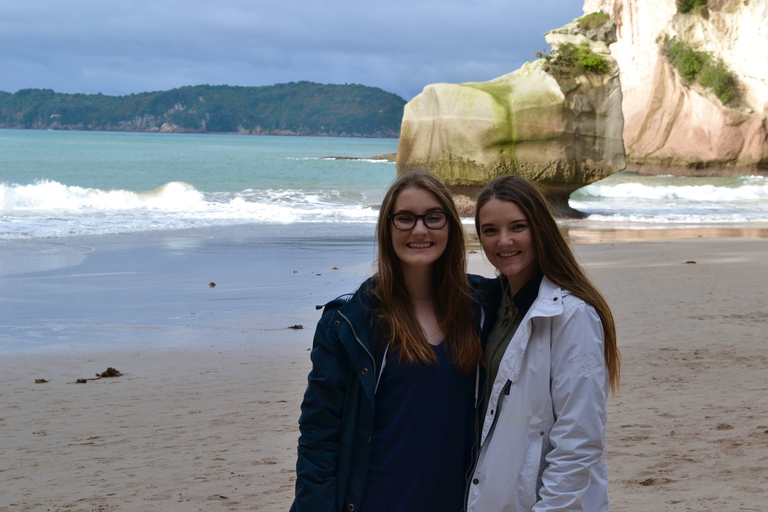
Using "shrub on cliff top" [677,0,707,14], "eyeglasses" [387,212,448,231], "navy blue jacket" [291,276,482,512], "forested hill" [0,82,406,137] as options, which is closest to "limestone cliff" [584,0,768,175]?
"shrub on cliff top" [677,0,707,14]

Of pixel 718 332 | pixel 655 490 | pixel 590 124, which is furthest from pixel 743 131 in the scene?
pixel 655 490

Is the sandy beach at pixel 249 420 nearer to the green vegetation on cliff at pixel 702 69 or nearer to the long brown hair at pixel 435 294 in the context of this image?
the long brown hair at pixel 435 294

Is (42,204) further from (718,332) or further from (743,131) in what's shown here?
(743,131)

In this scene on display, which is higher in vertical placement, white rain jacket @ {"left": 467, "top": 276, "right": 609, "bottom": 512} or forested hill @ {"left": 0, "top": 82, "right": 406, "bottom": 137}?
forested hill @ {"left": 0, "top": 82, "right": 406, "bottom": 137}

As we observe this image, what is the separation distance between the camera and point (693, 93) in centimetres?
4225

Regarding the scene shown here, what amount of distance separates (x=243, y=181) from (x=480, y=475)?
36.3m

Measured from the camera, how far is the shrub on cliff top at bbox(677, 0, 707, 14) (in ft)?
131

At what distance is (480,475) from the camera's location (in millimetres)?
2227

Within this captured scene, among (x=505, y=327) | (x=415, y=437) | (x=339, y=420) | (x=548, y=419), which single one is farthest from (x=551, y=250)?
(x=339, y=420)

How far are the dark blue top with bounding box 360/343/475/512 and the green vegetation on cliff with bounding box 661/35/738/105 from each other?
4249 centimetres

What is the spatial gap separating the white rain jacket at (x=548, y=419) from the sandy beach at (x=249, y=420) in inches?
70.7

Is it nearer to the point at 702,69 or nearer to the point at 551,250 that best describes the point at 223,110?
the point at 702,69

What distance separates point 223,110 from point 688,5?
464 feet

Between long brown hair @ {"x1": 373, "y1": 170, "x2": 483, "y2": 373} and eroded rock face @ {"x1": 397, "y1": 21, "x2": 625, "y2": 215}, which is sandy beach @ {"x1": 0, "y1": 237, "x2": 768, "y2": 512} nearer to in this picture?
long brown hair @ {"x1": 373, "y1": 170, "x2": 483, "y2": 373}
